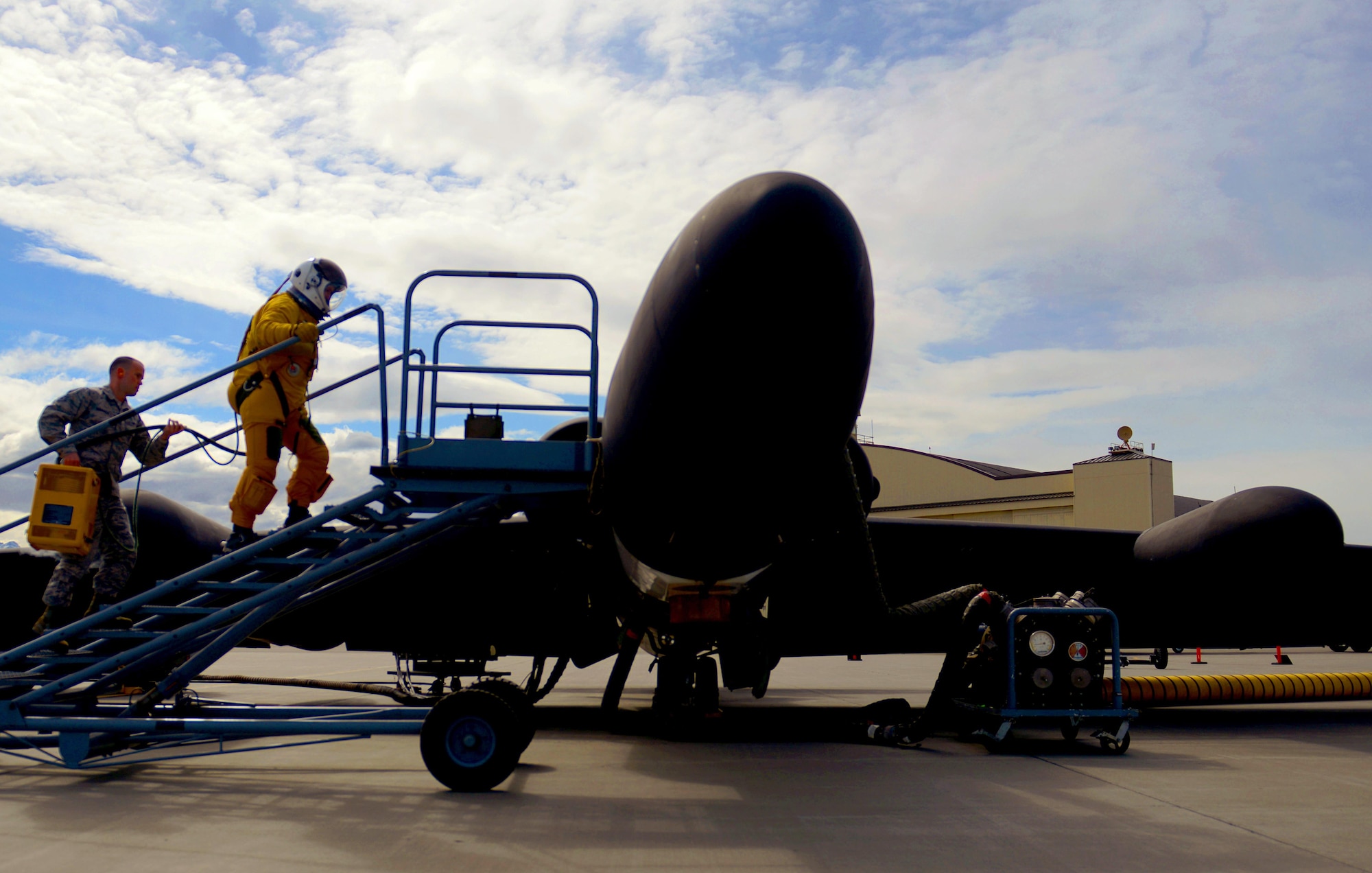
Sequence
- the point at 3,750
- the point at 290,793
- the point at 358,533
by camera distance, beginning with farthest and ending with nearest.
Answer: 1. the point at 3,750
2. the point at 358,533
3. the point at 290,793

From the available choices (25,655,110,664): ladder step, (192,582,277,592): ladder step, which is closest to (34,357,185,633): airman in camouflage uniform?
(25,655,110,664): ladder step

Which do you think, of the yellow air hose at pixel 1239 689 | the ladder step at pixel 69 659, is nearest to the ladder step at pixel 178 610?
the ladder step at pixel 69 659

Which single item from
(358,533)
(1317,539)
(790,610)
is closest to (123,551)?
(358,533)

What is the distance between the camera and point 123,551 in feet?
20.7

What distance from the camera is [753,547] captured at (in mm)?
4406

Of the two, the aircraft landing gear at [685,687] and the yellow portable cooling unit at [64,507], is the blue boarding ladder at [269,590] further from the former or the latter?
the aircraft landing gear at [685,687]

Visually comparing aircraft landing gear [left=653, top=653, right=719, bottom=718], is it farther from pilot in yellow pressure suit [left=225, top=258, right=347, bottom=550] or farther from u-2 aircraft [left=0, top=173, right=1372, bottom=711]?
pilot in yellow pressure suit [left=225, top=258, right=347, bottom=550]

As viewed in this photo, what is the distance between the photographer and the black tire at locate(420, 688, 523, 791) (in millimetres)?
4867

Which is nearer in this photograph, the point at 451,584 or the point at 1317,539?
the point at 1317,539

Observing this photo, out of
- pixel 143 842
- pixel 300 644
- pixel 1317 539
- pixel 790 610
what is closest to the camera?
pixel 143 842

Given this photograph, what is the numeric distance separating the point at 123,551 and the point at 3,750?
4.60ft

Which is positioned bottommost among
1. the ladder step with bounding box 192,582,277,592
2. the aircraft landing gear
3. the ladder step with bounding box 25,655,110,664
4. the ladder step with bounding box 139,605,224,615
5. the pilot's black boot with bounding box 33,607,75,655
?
the aircraft landing gear

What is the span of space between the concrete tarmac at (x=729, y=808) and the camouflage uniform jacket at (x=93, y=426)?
1.87 meters

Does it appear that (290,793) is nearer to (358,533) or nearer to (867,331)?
(358,533)
